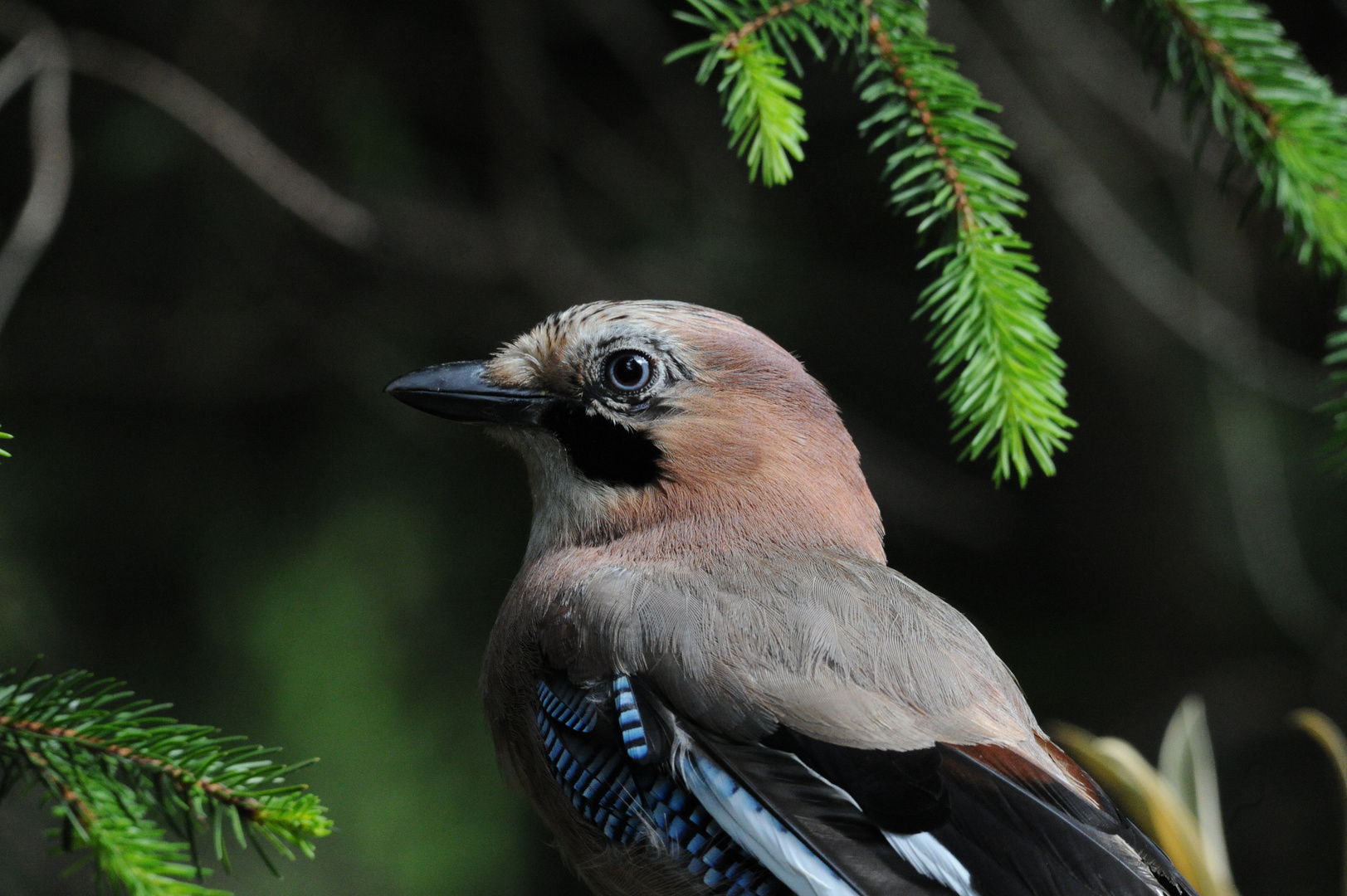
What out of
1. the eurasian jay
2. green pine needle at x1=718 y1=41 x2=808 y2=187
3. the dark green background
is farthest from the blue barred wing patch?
the dark green background

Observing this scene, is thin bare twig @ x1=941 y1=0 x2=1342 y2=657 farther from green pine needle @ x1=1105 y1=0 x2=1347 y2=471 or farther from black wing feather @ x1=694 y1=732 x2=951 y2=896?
black wing feather @ x1=694 y1=732 x2=951 y2=896

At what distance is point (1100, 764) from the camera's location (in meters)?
1.63

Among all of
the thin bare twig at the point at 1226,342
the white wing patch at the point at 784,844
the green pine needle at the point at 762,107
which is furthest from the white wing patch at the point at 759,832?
the thin bare twig at the point at 1226,342

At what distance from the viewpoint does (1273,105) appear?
4.41 ft

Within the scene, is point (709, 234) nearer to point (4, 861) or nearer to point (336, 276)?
point (336, 276)

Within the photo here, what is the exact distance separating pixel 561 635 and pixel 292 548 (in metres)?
1.42

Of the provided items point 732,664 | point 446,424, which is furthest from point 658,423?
point 446,424

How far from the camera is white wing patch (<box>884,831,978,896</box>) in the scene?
1.04 meters

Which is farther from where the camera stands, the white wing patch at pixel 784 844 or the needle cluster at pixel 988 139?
the needle cluster at pixel 988 139

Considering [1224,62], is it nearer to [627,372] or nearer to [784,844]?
[627,372]

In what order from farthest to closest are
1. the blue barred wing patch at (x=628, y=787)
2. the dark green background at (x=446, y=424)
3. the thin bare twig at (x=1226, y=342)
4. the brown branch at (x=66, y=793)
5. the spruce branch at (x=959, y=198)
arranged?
the thin bare twig at (x=1226, y=342)
the dark green background at (x=446, y=424)
the spruce branch at (x=959, y=198)
the blue barred wing patch at (x=628, y=787)
the brown branch at (x=66, y=793)

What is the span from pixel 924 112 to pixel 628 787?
80cm

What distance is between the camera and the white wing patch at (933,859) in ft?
3.40

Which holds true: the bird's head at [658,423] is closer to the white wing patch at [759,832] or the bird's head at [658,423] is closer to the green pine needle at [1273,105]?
the white wing patch at [759,832]
